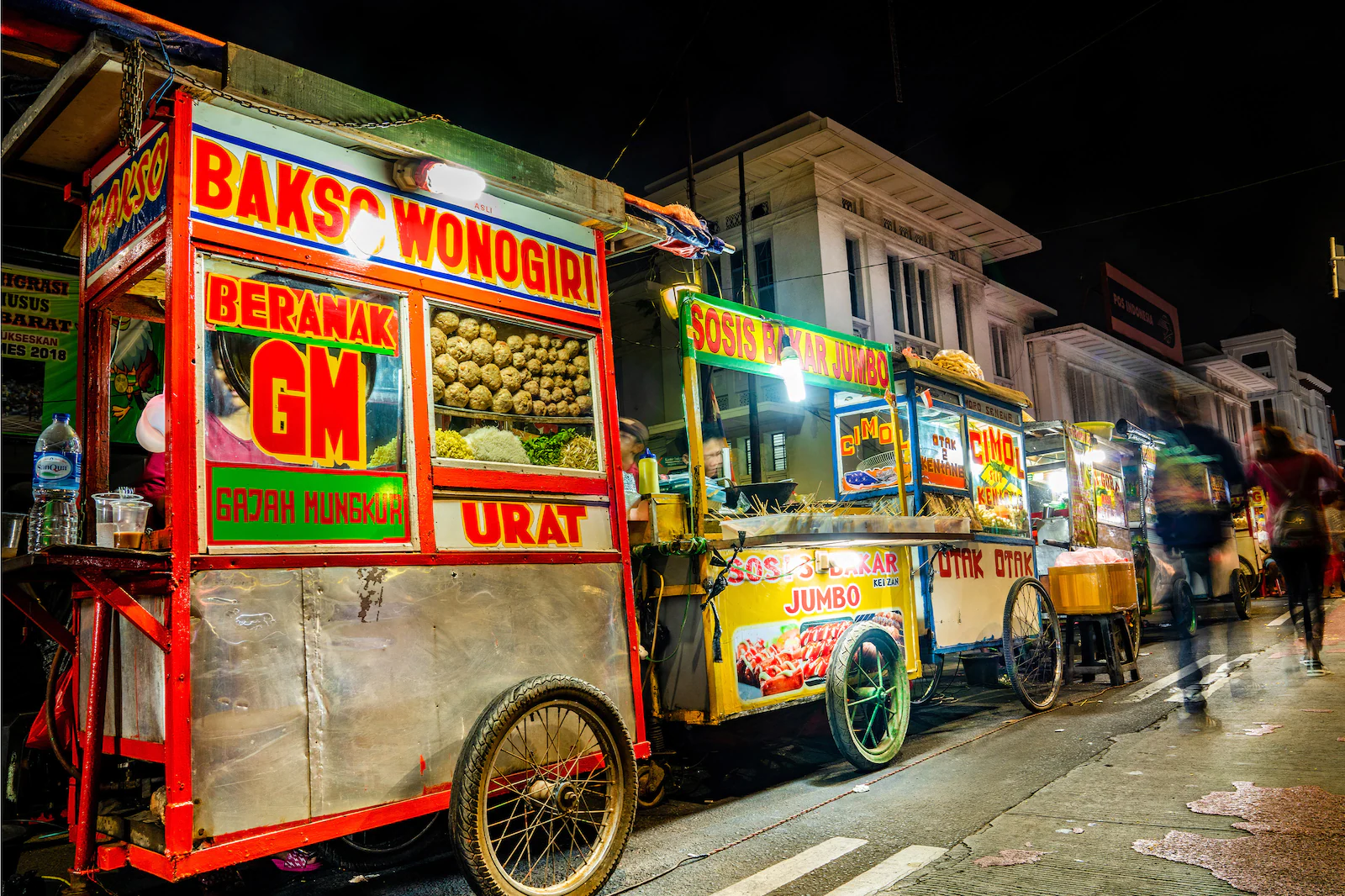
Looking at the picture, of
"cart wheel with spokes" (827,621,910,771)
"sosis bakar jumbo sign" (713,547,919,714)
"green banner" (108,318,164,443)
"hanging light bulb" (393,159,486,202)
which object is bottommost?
"cart wheel with spokes" (827,621,910,771)

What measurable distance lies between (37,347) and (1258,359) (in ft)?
A: 192

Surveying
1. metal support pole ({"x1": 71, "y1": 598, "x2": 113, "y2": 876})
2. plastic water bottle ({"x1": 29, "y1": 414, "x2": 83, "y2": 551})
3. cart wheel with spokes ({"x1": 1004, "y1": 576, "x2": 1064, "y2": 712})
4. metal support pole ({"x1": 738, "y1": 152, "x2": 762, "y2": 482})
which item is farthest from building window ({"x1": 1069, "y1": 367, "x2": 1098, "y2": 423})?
metal support pole ({"x1": 71, "y1": 598, "x2": 113, "y2": 876})

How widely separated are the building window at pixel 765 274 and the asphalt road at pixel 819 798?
548 inches

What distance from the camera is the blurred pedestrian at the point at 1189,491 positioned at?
7.38m

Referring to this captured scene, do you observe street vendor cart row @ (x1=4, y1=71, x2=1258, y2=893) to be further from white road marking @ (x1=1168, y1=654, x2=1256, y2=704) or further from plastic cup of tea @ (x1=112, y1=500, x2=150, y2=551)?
white road marking @ (x1=1168, y1=654, x2=1256, y2=704)

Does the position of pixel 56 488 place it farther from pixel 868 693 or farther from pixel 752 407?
pixel 752 407

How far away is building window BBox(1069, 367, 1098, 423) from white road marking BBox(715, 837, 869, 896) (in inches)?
1116

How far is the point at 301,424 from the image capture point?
3.63 m

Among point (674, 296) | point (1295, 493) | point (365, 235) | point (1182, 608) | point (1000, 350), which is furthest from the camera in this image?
point (1000, 350)

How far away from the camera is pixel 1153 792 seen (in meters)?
4.70

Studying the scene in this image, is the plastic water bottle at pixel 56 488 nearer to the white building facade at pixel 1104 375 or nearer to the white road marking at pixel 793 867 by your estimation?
the white road marking at pixel 793 867

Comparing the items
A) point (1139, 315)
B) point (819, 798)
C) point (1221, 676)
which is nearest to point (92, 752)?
point (819, 798)

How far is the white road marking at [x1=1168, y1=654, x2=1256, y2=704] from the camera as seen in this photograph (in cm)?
784

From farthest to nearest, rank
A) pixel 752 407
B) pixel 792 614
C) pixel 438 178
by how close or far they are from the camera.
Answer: pixel 752 407
pixel 792 614
pixel 438 178
